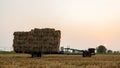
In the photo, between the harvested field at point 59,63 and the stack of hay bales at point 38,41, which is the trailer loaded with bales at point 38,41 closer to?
the stack of hay bales at point 38,41

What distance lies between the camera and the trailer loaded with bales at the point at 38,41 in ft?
129

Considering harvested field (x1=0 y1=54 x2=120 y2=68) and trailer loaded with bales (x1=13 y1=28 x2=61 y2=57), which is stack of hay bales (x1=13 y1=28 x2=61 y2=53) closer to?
trailer loaded with bales (x1=13 y1=28 x2=61 y2=57)

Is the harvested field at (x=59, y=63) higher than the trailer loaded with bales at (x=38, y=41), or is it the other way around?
the trailer loaded with bales at (x=38, y=41)

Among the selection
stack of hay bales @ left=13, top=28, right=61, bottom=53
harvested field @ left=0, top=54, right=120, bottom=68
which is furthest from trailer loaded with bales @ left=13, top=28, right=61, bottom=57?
harvested field @ left=0, top=54, right=120, bottom=68

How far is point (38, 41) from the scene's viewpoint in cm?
3994

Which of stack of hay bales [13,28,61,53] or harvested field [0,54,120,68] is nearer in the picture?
harvested field [0,54,120,68]

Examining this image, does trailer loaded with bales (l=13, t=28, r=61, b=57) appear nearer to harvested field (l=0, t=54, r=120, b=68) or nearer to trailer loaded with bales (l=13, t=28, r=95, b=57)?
trailer loaded with bales (l=13, t=28, r=95, b=57)

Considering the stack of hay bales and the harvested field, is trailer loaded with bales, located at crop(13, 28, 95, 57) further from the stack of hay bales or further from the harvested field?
the harvested field

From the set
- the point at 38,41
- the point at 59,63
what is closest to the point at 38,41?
the point at 38,41

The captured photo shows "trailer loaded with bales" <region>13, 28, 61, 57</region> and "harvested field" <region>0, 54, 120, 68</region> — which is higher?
"trailer loaded with bales" <region>13, 28, 61, 57</region>

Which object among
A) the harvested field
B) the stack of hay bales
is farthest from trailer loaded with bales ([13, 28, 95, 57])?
the harvested field

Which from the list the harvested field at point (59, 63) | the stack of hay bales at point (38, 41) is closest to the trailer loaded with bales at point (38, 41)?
the stack of hay bales at point (38, 41)

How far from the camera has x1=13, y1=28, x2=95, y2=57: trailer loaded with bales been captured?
39.4 m

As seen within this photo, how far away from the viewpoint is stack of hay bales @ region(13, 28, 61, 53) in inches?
1550
